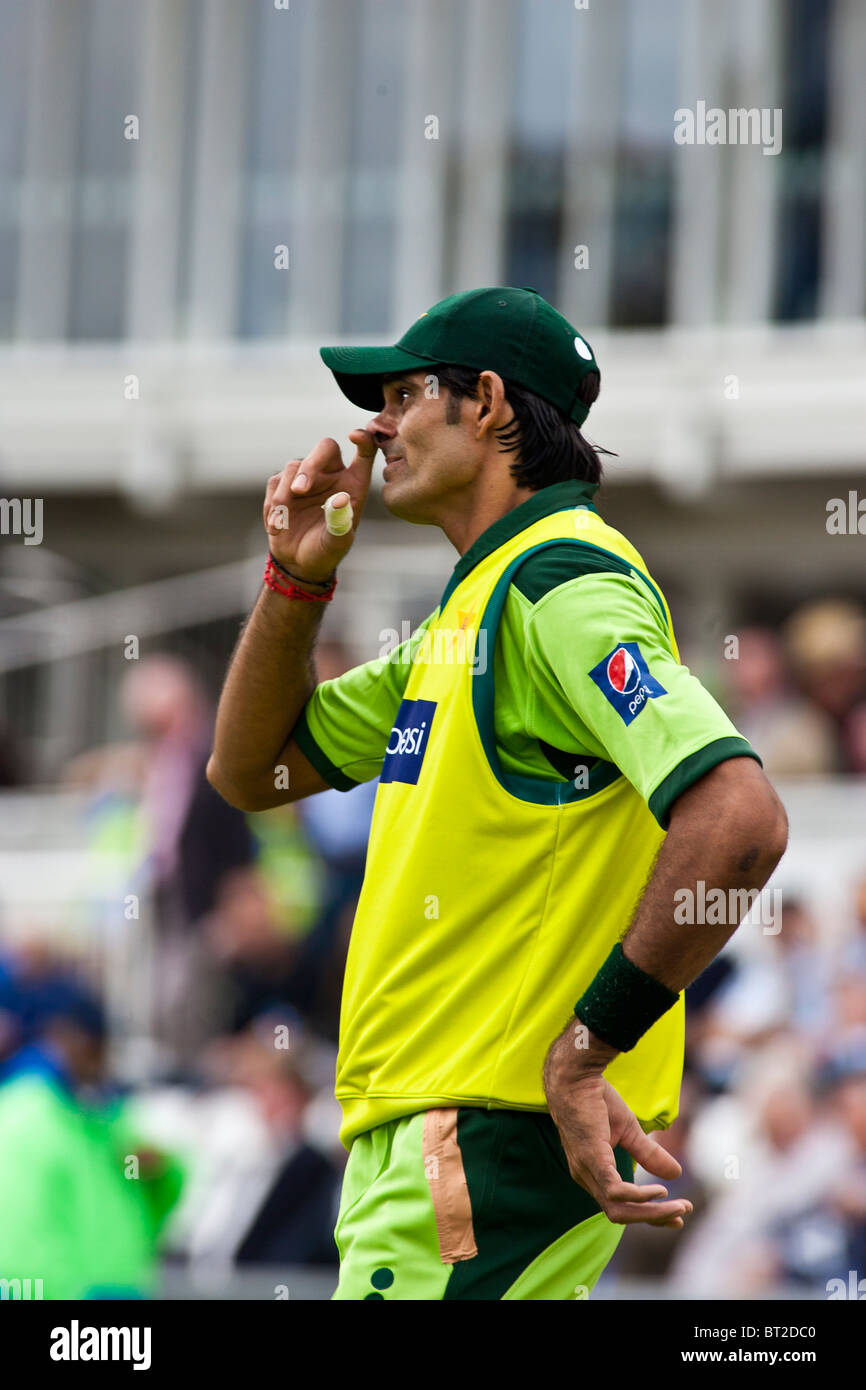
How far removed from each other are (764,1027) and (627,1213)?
5.81 metres

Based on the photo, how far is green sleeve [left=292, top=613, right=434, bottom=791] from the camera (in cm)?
363

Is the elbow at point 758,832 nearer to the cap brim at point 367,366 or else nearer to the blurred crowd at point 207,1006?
the cap brim at point 367,366

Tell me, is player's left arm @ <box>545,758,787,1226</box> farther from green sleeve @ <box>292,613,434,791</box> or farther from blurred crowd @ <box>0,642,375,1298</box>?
blurred crowd @ <box>0,642,375,1298</box>

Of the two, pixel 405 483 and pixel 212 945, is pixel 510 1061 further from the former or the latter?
pixel 212 945

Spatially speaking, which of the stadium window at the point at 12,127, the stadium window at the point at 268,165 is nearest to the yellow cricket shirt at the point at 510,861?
the stadium window at the point at 268,165

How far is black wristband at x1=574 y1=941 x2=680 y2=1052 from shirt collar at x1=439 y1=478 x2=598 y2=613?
763 mm

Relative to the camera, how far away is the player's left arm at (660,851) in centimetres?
272

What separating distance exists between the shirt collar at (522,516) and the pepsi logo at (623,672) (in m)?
0.45

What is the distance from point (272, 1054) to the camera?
890 centimetres

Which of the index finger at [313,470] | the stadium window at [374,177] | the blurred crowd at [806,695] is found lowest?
the blurred crowd at [806,695]

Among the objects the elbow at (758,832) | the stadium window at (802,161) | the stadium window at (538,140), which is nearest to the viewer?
the elbow at (758,832)

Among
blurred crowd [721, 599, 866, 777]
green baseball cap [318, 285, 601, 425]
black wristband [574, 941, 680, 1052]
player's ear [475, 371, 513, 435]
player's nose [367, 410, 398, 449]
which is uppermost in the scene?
green baseball cap [318, 285, 601, 425]

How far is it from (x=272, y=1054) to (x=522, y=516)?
235 inches

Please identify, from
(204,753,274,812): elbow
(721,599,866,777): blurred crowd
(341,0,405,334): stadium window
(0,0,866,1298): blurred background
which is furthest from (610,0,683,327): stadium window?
(204,753,274,812): elbow
